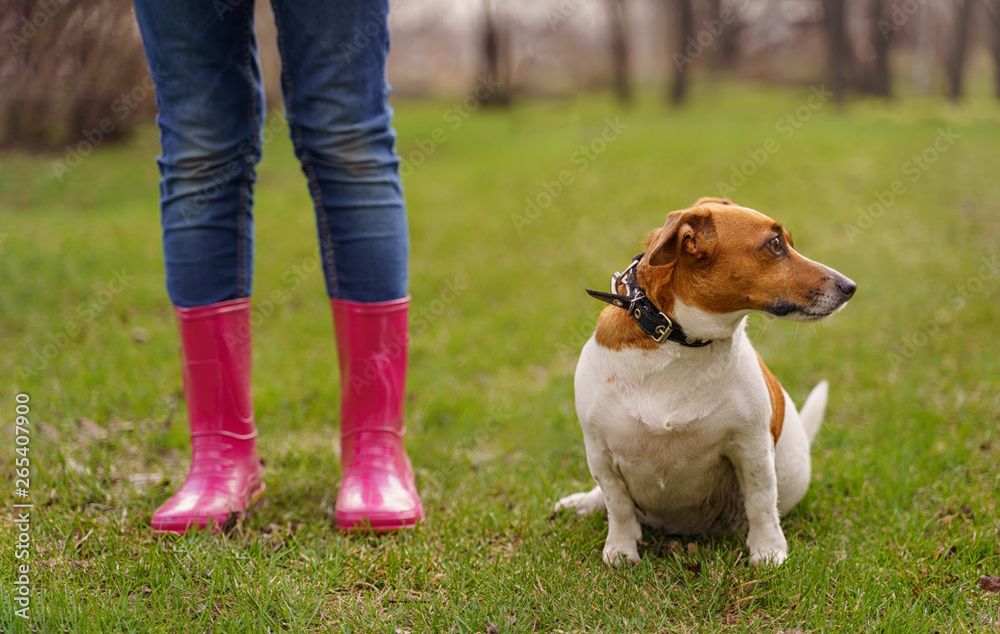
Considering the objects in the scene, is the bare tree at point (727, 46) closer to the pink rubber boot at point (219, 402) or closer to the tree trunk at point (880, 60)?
the tree trunk at point (880, 60)

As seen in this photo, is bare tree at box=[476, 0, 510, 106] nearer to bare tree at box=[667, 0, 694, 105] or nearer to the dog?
bare tree at box=[667, 0, 694, 105]

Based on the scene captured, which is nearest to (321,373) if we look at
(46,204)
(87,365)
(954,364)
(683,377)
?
(87,365)

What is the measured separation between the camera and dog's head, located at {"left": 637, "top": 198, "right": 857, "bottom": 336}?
1831 mm

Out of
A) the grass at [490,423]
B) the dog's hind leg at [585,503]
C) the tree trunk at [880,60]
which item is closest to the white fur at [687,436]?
the grass at [490,423]

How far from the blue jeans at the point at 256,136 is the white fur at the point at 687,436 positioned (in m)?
0.80

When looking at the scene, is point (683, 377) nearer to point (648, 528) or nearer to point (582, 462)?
point (648, 528)

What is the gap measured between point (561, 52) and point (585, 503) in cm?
3003

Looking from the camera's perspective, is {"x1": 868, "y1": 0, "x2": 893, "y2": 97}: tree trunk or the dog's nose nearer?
the dog's nose

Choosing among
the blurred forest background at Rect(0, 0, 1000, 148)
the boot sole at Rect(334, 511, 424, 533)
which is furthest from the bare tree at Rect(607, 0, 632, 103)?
the boot sole at Rect(334, 511, 424, 533)

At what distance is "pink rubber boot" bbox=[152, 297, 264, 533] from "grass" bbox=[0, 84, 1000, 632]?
0.13 m

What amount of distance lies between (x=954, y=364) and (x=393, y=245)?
284 cm

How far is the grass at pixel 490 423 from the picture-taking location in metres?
1.91

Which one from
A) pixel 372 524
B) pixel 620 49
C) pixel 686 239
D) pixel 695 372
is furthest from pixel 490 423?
pixel 620 49

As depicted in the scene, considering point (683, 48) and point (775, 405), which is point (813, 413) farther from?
point (683, 48)
